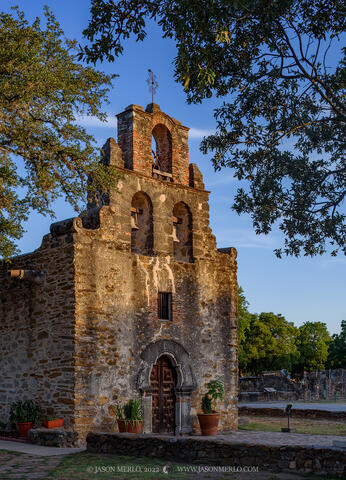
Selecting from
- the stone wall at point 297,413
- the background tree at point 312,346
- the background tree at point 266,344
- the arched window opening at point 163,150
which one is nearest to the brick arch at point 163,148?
the arched window opening at point 163,150

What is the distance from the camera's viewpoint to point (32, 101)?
40.9 feet

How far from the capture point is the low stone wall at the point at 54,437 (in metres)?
13.1

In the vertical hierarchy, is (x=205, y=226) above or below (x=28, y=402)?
above

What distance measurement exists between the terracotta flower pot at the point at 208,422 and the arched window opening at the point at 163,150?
7244 mm

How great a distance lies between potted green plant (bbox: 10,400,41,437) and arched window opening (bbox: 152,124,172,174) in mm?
7707

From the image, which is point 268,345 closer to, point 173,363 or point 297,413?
point 297,413

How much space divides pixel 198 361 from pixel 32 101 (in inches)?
352

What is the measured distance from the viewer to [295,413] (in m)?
24.4

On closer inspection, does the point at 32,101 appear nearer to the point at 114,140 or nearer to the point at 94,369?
the point at 114,140

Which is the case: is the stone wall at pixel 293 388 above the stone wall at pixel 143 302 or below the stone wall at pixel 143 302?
below

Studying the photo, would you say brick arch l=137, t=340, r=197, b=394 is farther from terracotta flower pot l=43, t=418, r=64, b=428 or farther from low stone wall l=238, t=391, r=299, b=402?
low stone wall l=238, t=391, r=299, b=402

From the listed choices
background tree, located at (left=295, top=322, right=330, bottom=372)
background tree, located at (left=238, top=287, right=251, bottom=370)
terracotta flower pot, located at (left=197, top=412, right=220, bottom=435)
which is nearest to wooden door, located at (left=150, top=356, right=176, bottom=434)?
terracotta flower pot, located at (left=197, top=412, right=220, bottom=435)

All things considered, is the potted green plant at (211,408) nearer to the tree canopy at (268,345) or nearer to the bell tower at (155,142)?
the bell tower at (155,142)

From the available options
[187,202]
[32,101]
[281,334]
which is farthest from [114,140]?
[281,334]
